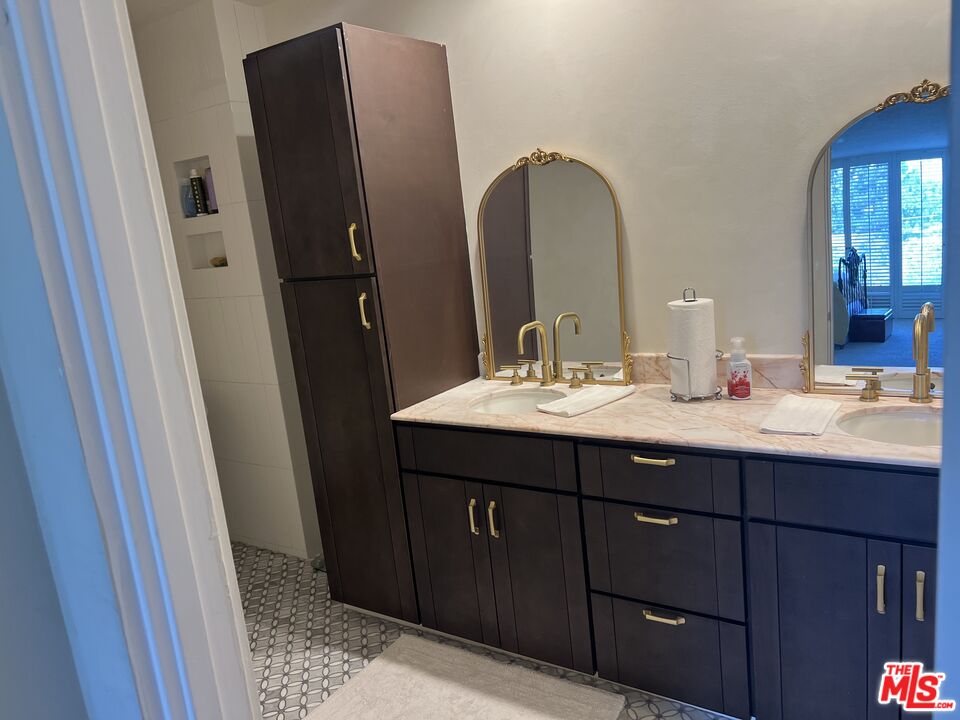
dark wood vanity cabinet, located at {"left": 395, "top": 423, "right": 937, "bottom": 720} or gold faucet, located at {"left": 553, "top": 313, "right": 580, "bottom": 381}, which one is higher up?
gold faucet, located at {"left": 553, "top": 313, "right": 580, "bottom": 381}

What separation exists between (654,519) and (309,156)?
1576mm

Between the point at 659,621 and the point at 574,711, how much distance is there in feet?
1.29

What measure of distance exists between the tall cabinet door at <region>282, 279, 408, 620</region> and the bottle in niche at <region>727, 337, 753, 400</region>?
1.12 m

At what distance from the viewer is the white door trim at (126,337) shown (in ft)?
1.94

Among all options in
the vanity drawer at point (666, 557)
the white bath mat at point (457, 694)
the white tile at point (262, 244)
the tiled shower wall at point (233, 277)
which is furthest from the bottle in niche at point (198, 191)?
the vanity drawer at point (666, 557)

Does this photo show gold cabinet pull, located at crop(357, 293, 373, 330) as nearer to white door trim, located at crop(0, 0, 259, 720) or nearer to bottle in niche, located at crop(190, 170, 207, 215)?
bottle in niche, located at crop(190, 170, 207, 215)

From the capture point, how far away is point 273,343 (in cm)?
294

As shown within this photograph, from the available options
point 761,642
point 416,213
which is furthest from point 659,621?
point 416,213

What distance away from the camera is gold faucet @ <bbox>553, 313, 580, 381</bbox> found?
244cm

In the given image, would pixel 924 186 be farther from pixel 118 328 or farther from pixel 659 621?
pixel 118 328

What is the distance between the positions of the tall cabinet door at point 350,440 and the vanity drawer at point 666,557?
29.8 inches

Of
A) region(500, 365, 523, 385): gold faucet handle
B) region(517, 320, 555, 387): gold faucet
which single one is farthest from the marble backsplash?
region(500, 365, 523, 385): gold faucet handle

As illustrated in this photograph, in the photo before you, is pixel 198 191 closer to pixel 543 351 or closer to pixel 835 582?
pixel 543 351

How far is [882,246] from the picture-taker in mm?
1900
